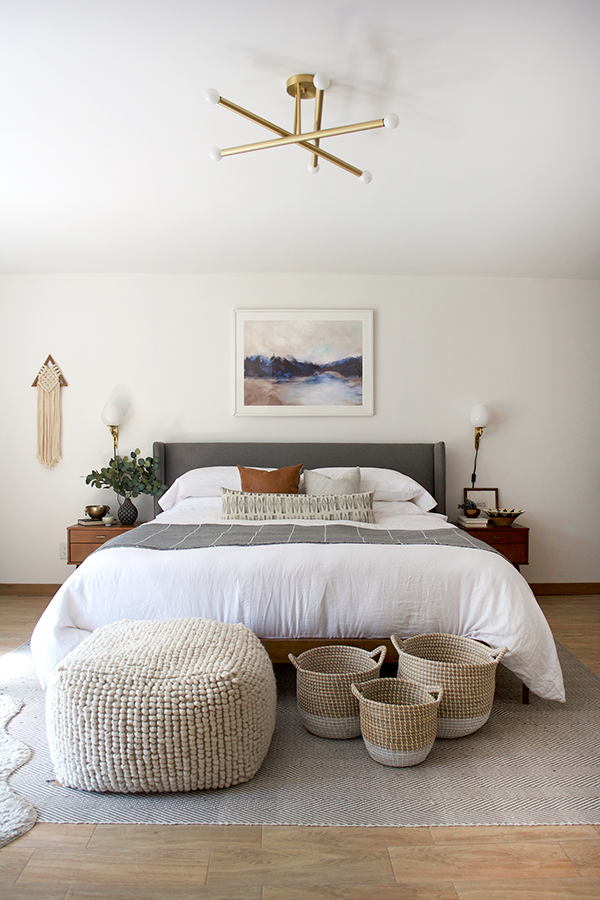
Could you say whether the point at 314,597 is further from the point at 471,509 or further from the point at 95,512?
the point at 95,512

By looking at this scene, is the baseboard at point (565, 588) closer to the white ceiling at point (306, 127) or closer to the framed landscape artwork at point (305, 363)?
the framed landscape artwork at point (305, 363)

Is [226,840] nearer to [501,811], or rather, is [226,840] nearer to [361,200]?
[501,811]

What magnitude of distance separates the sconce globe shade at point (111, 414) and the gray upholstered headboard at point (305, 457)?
0.37m

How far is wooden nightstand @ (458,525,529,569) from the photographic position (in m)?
4.06

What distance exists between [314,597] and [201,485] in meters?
1.78

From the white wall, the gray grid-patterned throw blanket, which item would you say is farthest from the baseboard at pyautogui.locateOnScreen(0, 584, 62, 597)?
the gray grid-patterned throw blanket

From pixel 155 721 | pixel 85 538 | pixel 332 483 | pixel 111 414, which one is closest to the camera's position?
pixel 155 721

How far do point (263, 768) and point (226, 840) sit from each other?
1.23ft

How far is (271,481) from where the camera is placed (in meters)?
3.83

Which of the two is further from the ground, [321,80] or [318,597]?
[321,80]

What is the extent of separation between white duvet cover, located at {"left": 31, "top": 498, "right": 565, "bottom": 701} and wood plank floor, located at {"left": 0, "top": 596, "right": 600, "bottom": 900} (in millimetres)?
834

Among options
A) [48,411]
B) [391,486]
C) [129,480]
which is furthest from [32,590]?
[391,486]

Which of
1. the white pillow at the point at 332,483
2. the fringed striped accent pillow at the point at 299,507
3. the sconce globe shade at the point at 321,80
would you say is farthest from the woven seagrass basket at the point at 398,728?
the sconce globe shade at the point at 321,80

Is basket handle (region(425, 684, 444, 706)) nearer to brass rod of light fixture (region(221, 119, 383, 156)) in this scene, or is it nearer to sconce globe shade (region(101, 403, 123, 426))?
brass rod of light fixture (region(221, 119, 383, 156))
